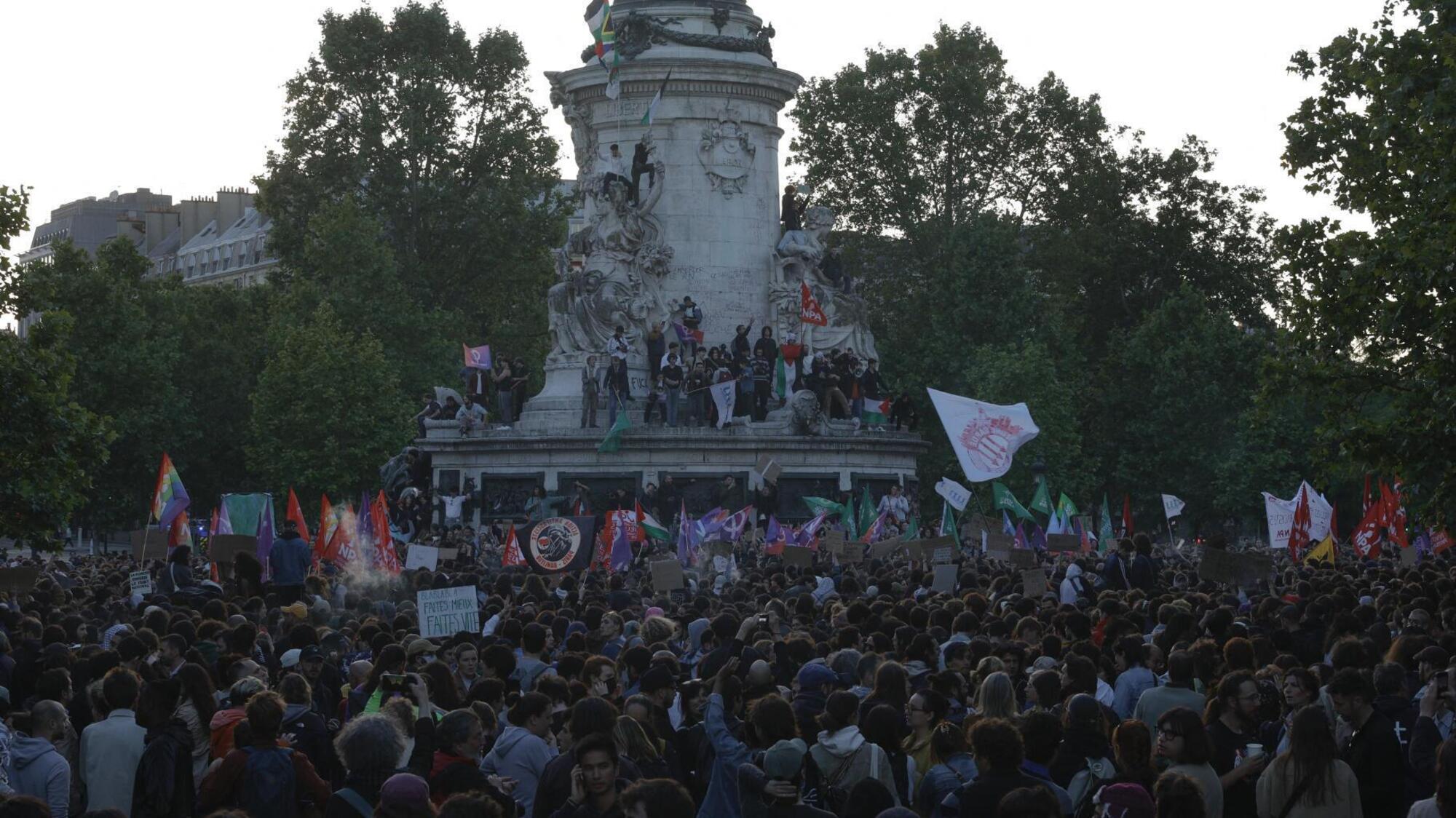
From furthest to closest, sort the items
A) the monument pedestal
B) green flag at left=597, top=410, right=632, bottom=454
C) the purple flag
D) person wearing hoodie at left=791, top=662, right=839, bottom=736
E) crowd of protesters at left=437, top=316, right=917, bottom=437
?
crowd of protesters at left=437, top=316, right=917, bottom=437 → the monument pedestal → green flag at left=597, top=410, right=632, bottom=454 → the purple flag → person wearing hoodie at left=791, top=662, right=839, bottom=736

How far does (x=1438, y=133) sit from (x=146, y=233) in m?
106

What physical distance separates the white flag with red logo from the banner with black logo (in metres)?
7.08

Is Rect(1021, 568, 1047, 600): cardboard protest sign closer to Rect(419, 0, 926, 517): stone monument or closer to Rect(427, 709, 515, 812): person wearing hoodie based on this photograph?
Rect(427, 709, 515, 812): person wearing hoodie

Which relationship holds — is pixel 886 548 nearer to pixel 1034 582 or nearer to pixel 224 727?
pixel 1034 582

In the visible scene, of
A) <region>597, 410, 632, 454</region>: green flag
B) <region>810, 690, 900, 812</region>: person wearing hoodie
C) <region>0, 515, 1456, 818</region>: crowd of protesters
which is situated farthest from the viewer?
<region>597, 410, 632, 454</region>: green flag

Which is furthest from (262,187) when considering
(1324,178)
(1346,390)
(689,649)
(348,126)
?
(689,649)

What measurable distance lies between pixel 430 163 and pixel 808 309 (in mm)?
26171

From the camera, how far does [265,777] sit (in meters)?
9.55

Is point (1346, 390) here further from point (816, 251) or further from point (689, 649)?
point (816, 251)

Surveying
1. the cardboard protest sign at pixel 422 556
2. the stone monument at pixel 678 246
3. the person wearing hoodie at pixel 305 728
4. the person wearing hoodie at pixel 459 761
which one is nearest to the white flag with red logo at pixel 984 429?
the cardboard protest sign at pixel 422 556

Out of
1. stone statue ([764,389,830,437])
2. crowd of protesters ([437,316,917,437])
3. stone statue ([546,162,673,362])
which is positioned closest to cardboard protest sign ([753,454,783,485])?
stone statue ([764,389,830,437])

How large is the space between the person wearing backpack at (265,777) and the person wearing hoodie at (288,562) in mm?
13123

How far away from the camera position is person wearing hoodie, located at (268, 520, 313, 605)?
22672 millimetres

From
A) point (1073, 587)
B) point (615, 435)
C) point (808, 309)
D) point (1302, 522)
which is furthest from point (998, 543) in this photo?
point (808, 309)
